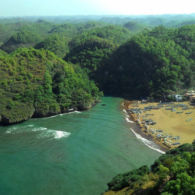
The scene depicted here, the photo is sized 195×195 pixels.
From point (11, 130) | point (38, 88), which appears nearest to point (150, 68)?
point (38, 88)

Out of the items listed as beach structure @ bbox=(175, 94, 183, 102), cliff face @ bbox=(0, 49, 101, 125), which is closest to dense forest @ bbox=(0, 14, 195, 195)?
cliff face @ bbox=(0, 49, 101, 125)

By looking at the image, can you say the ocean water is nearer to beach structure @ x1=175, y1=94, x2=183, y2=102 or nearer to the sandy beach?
the sandy beach

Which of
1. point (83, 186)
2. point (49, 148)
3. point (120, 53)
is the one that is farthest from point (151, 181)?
point (120, 53)

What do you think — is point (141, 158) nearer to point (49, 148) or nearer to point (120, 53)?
point (49, 148)

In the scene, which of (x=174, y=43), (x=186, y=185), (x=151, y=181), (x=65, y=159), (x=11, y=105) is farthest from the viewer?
(x=174, y=43)

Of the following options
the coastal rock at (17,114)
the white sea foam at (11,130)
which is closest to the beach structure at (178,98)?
the coastal rock at (17,114)

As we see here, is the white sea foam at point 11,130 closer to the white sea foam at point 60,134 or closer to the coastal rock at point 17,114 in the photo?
the coastal rock at point 17,114

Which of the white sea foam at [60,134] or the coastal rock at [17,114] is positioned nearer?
the white sea foam at [60,134]
